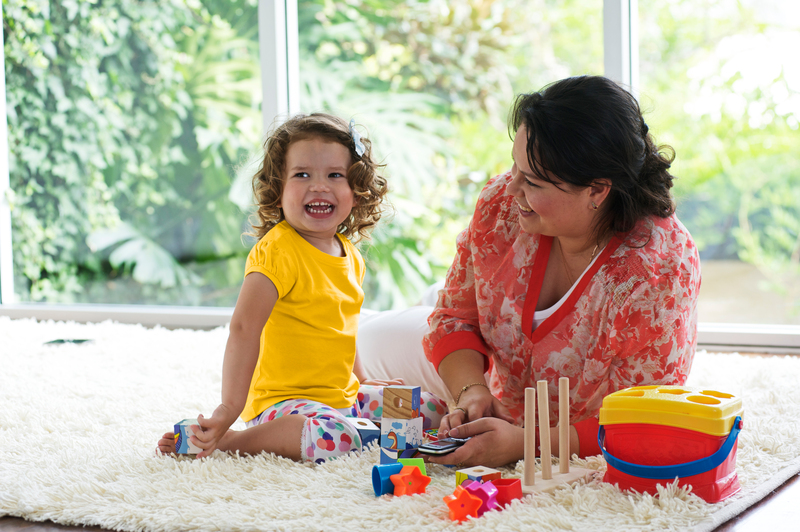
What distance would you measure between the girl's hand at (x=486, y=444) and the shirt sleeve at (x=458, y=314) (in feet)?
0.71

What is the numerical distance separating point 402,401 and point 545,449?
23 centimetres

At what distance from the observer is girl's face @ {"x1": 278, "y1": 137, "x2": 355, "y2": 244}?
1436 millimetres

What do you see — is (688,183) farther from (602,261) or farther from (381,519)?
(381,519)

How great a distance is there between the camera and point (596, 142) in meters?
1.08

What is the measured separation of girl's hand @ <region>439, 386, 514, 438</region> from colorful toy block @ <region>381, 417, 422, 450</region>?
0.05m

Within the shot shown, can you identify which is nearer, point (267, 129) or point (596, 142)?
point (596, 142)

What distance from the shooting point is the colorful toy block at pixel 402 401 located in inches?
43.3

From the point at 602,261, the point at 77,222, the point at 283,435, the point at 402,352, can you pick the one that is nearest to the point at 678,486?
the point at 602,261

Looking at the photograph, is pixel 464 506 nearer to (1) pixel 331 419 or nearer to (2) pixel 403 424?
(2) pixel 403 424

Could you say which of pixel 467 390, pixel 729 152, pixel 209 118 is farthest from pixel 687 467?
pixel 209 118

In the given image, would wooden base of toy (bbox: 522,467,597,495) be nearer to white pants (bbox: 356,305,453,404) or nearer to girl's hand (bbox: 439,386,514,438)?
girl's hand (bbox: 439,386,514,438)

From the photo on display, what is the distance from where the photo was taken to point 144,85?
3445 millimetres

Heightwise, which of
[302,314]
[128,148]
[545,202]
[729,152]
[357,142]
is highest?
[128,148]

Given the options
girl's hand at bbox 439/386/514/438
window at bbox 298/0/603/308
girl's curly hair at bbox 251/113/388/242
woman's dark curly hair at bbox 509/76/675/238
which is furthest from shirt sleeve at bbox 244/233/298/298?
window at bbox 298/0/603/308
